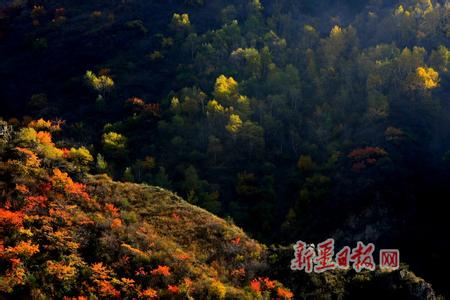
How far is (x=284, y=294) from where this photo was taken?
23.7m

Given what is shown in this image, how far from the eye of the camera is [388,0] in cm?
11788

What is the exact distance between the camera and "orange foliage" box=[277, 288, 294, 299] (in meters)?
23.6

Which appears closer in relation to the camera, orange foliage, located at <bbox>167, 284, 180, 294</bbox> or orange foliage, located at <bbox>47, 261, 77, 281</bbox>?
orange foliage, located at <bbox>47, 261, 77, 281</bbox>

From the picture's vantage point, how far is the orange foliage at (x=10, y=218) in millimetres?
24623

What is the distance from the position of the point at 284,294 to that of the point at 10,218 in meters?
14.6

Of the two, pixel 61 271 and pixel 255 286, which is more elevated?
pixel 255 286

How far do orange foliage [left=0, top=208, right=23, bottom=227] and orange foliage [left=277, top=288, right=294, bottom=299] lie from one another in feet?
45.0

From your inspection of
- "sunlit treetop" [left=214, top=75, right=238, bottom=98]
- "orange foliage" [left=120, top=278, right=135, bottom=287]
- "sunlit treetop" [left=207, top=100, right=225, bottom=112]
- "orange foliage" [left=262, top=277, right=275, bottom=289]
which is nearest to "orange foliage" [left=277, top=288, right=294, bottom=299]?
"orange foliage" [left=262, top=277, right=275, bottom=289]

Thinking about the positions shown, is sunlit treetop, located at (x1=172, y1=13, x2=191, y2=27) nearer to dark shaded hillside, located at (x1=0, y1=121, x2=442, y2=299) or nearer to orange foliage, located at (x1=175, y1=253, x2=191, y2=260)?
dark shaded hillside, located at (x1=0, y1=121, x2=442, y2=299)

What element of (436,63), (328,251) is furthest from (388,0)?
(328,251)

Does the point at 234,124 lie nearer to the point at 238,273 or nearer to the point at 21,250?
the point at 238,273

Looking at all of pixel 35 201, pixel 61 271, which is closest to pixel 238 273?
pixel 61 271

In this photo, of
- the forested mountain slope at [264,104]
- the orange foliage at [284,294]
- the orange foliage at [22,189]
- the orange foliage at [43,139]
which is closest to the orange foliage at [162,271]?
the orange foliage at [284,294]

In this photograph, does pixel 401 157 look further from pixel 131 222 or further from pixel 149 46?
pixel 149 46
